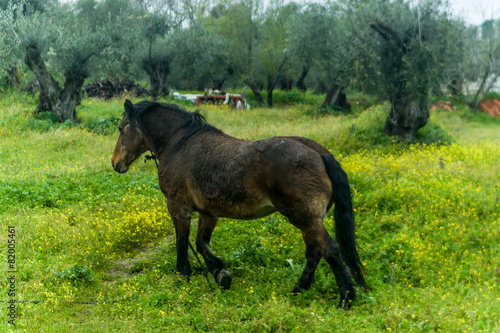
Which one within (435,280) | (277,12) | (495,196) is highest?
(277,12)

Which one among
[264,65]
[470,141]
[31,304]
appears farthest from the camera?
[264,65]

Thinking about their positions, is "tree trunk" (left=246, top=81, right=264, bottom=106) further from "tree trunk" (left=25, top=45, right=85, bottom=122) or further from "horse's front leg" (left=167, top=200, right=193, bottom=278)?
Result: "horse's front leg" (left=167, top=200, right=193, bottom=278)

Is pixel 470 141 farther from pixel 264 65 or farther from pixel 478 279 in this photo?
pixel 264 65

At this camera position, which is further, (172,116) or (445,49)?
(445,49)

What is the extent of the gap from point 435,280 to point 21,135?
1636 cm

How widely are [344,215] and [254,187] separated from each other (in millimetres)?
1238

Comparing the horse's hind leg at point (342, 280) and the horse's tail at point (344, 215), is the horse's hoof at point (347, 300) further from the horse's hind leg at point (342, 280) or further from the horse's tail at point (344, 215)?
the horse's tail at point (344, 215)

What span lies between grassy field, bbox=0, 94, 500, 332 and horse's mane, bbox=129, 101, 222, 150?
2.06m

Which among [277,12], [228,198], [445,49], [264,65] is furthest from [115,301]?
[277,12]

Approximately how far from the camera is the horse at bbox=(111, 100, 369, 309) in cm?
516

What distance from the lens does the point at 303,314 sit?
16.0 feet

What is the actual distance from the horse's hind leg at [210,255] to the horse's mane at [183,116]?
4.11ft

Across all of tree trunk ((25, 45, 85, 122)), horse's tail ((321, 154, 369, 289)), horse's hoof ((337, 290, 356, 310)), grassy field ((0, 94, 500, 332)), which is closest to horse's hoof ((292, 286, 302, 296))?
grassy field ((0, 94, 500, 332))

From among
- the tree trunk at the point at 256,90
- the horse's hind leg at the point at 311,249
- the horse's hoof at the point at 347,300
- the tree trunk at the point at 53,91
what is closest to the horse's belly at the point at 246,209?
the horse's hind leg at the point at 311,249
